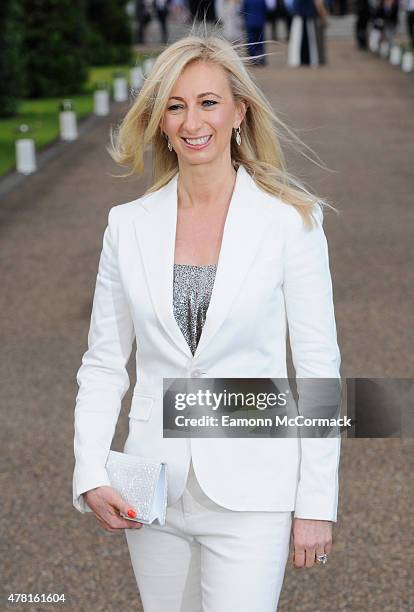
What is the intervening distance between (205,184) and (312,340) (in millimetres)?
484

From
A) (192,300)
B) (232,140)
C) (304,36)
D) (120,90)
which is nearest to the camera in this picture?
(192,300)

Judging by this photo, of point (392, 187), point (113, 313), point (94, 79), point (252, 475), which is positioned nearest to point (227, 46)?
point (113, 313)

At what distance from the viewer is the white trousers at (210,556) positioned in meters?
2.69

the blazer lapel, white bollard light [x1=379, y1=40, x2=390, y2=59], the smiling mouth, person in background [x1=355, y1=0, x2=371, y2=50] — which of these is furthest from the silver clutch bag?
person in background [x1=355, y1=0, x2=371, y2=50]

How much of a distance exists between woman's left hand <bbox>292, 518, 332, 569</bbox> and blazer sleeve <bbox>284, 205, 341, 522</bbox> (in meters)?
0.02

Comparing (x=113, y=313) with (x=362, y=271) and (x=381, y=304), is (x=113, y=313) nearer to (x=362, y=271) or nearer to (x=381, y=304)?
(x=381, y=304)

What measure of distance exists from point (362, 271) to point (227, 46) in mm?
7032

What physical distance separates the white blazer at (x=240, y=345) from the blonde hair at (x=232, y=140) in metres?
0.08

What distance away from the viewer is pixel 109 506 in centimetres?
274

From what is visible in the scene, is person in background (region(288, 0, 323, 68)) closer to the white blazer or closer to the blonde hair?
the blonde hair

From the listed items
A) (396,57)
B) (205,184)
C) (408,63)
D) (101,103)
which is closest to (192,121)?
(205,184)

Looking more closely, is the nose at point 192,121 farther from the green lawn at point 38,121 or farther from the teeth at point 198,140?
the green lawn at point 38,121

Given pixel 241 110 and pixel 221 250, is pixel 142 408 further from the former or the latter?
pixel 241 110

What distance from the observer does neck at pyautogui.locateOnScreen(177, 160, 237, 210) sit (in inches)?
113
